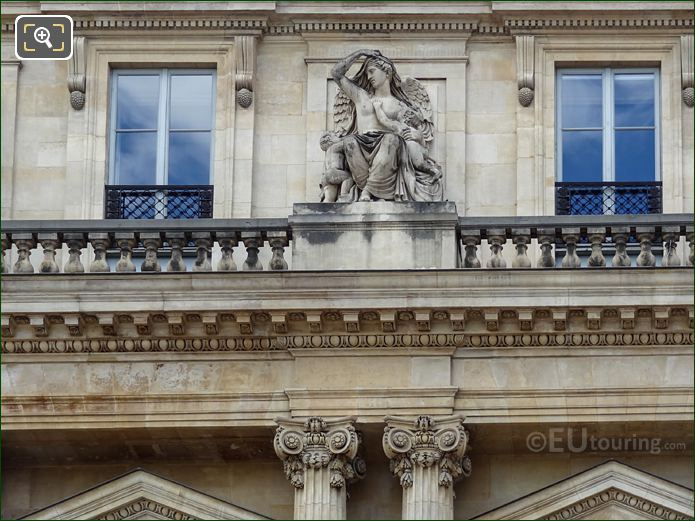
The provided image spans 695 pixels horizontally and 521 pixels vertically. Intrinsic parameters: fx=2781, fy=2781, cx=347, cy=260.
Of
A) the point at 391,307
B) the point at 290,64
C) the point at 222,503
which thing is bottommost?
the point at 222,503

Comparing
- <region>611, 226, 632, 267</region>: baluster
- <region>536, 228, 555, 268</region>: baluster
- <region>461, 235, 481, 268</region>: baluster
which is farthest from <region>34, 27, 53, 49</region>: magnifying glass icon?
<region>611, 226, 632, 267</region>: baluster

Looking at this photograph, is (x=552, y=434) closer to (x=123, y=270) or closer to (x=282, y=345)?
(x=282, y=345)

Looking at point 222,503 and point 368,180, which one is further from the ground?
point 368,180

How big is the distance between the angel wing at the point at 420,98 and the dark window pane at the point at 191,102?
221 cm

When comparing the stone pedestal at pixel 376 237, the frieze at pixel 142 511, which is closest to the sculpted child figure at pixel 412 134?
the stone pedestal at pixel 376 237

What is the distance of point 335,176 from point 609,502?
4.35 m

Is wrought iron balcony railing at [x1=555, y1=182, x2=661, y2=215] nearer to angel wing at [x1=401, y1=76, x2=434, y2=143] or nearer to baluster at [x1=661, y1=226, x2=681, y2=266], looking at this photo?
angel wing at [x1=401, y1=76, x2=434, y2=143]

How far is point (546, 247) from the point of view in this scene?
2741 cm

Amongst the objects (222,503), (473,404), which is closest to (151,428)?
(222,503)

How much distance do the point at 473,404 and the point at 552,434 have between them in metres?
0.85

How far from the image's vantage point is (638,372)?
27.1 m

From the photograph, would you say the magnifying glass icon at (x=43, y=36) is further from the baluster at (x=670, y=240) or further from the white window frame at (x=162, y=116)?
the baluster at (x=670, y=240)

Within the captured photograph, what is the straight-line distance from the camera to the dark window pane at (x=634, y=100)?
30078mm

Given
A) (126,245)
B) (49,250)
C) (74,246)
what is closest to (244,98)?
(126,245)
